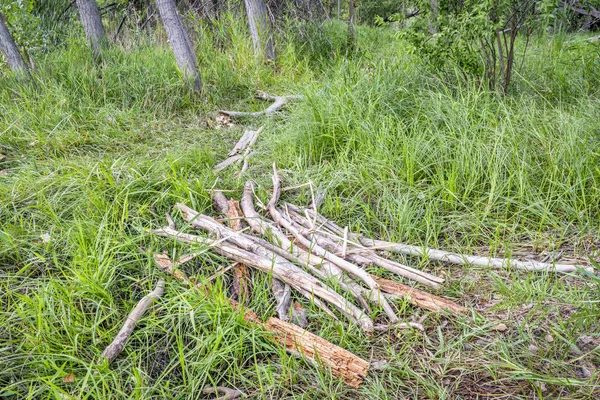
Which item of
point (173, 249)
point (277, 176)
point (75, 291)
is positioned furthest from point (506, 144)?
point (75, 291)

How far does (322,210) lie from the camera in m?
2.77

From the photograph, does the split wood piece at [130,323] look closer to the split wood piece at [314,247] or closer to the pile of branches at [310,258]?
the pile of branches at [310,258]

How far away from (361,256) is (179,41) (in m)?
3.50

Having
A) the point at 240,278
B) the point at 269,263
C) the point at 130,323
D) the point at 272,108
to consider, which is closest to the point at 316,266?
the point at 269,263

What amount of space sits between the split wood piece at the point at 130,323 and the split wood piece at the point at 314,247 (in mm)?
774

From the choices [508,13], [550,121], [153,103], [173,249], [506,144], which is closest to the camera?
[173,249]

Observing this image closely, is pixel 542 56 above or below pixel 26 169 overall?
below

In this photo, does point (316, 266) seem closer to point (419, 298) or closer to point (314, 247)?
point (314, 247)

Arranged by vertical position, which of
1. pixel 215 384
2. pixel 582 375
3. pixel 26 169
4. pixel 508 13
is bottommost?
pixel 582 375

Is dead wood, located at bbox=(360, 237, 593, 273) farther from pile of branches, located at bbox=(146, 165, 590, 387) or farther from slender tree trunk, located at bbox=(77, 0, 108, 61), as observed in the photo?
slender tree trunk, located at bbox=(77, 0, 108, 61)

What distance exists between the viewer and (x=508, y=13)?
11.5ft

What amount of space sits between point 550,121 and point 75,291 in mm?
3263

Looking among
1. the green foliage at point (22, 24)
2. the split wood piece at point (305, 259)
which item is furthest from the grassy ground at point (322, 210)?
the green foliage at point (22, 24)

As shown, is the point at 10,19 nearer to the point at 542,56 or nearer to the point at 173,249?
the point at 173,249
